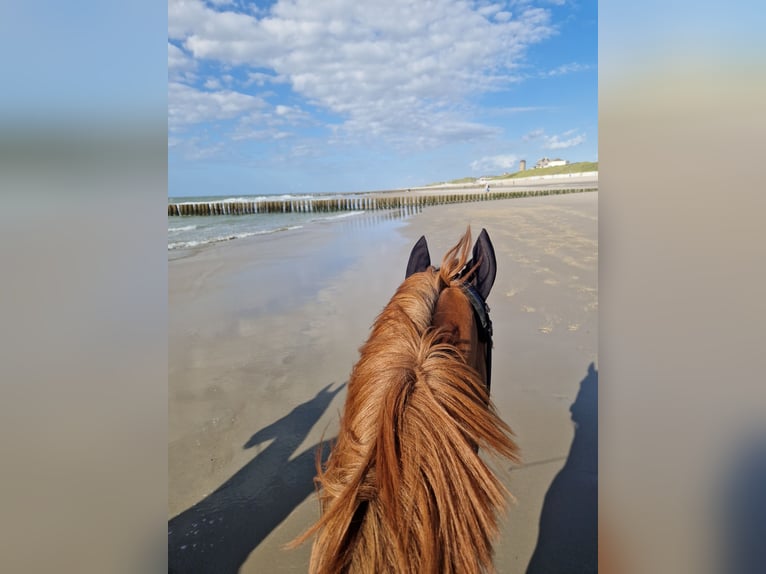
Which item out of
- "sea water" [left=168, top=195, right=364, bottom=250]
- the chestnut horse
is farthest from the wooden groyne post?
the chestnut horse

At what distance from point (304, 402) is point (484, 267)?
2.35 metres

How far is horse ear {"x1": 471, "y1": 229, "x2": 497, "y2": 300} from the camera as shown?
6.91 feet

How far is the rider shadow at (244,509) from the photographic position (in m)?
A: 2.09

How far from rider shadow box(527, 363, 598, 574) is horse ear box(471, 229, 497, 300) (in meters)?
1.45

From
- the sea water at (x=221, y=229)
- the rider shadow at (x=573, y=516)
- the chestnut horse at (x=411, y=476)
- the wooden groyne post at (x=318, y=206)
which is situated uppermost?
the wooden groyne post at (x=318, y=206)

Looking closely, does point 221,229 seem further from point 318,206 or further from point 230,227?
point 318,206

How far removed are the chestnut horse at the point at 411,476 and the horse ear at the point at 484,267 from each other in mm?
1070
